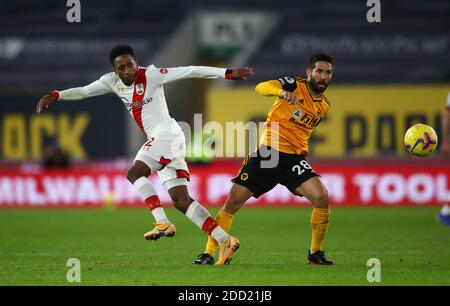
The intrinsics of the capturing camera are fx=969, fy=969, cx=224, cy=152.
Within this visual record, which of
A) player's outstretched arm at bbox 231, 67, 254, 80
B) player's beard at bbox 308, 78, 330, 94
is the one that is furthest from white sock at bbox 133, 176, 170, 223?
player's beard at bbox 308, 78, 330, 94

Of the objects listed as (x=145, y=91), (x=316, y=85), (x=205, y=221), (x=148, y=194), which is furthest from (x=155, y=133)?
(x=316, y=85)

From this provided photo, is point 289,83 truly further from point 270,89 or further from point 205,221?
point 205,221

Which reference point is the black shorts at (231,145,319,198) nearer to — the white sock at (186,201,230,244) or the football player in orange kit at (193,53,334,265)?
the football player in orange kit at (193,53,334,265)

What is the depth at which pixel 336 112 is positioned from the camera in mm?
23484

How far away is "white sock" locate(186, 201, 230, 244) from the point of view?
957 centimetres

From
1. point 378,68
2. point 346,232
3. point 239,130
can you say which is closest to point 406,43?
point 378,68

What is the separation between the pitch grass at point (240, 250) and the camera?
8664 millimetres

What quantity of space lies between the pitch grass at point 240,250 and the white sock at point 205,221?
0.32 metres

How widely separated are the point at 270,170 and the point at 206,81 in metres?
17.8

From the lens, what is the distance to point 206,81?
2731 cm

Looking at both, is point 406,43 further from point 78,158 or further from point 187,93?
point 78,158

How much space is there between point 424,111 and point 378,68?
8.22ft

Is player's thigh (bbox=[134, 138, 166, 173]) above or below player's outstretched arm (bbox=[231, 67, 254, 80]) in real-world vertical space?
below

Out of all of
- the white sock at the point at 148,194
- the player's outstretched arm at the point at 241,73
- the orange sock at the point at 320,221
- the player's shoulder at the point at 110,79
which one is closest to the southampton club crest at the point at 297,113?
the player's outstretched arm at the point at 241,73
